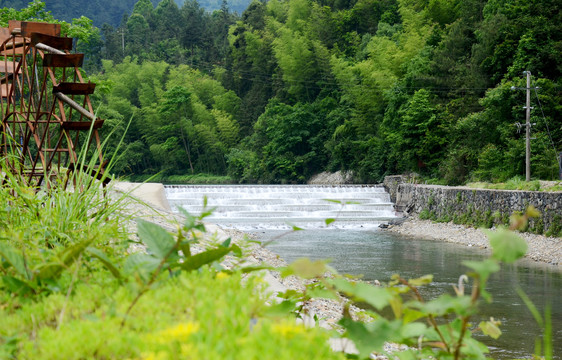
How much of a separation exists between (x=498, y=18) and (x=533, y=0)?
161 centimetres

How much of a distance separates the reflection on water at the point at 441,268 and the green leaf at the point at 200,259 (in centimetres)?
241

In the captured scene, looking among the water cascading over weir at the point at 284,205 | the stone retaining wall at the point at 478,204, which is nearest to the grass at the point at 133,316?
the stone retaining wall at the point at 478,204

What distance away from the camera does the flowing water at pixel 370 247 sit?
Result: 22.5 feet

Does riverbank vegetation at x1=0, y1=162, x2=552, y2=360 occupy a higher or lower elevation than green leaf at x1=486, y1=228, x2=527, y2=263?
lower

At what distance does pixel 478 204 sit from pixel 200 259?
694 inches

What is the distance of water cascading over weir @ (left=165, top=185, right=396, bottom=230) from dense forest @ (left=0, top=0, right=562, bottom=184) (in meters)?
3.45

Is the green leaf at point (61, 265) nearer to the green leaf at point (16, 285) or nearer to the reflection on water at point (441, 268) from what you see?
the green leaf at point (16, 285)

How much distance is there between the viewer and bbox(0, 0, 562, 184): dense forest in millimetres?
24047

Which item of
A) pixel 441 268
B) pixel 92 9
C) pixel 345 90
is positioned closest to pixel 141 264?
pixel 441 268

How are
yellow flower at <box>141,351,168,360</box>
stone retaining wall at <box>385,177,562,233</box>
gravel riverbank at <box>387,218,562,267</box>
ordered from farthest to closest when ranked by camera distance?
1. stone retaining wall at <box>385,177,562,233</box>
2. gravel riverbank at <box>387,218,562,267</box>
3. yellow flower at <box>141,351,168,360</box>

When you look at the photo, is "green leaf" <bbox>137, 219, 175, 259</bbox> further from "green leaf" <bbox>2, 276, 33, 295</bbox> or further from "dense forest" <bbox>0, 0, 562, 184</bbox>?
"dense forest" <bbox>0, 0, 562, 184</bbox>

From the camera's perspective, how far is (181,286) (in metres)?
1.25

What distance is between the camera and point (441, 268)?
1091cm

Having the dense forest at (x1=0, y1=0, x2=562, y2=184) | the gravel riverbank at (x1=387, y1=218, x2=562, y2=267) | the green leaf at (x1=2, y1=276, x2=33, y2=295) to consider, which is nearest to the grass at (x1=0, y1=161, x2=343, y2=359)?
the green leaf at (x1=2, y1=276, x2=33, y2=295)
